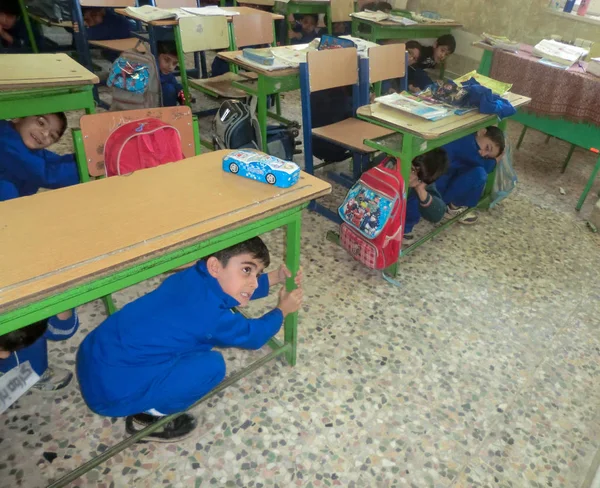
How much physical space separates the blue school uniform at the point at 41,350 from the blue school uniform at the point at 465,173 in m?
2.05

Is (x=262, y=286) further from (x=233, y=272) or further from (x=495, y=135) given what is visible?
(x=495, y=135)

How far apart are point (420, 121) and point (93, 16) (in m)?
3.33

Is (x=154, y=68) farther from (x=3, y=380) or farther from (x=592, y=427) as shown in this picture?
(x=592, y=427)

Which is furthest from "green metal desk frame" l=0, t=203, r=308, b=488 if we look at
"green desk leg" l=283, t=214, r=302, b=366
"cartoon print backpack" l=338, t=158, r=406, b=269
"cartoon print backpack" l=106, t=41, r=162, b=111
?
"cartoon print backpack" l=106, t=41, r=162, b=111

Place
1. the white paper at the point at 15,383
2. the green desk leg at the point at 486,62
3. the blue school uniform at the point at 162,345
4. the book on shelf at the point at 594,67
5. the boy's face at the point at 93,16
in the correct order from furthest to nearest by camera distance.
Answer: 1. the boy's face at the point at 93,16
2. the green desk leg at the point at 486,62
3. the book on shelf at the point at 594,67
4. the white paper at the point at 15,383
5. the blue school uniform at the point at 162,345

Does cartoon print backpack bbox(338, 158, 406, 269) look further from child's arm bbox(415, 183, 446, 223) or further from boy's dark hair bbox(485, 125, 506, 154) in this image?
boy's dark hair bbox(485, 125, 506, 154)

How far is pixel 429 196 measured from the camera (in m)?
2.29

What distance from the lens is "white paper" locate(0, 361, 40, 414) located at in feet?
4.30

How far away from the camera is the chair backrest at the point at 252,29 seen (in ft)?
10.3

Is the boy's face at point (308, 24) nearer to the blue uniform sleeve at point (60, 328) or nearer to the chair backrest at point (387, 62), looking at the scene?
the chair backrest at point (387, 62)

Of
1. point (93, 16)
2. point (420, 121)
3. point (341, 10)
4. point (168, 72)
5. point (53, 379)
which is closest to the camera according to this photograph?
point (53, 379)

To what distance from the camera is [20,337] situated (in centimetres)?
121

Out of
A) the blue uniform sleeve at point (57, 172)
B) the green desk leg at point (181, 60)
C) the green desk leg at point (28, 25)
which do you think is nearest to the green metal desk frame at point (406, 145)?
the blue uniform sleeve at point (57, 172)

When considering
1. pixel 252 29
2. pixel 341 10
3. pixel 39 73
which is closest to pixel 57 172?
pixel 39 73
